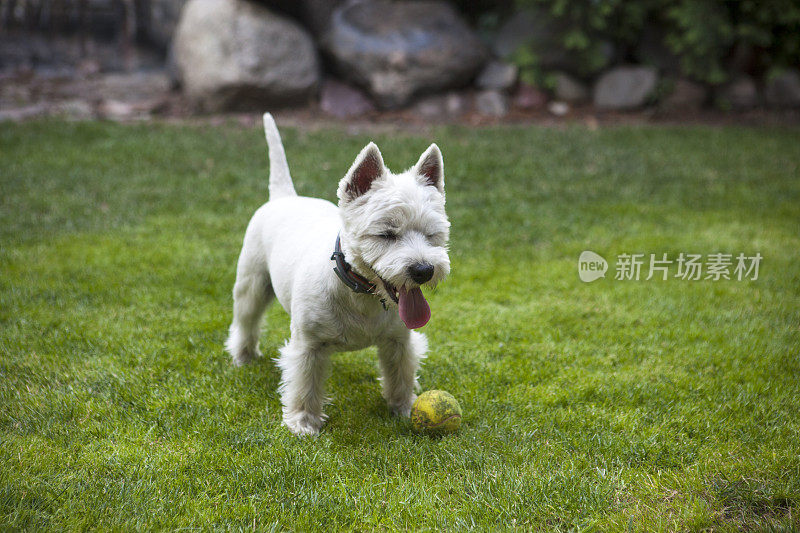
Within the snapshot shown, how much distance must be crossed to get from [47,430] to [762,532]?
342cm

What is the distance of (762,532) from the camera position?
263cm

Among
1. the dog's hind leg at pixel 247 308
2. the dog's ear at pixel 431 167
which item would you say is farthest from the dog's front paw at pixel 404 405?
the dog's ear at pixel 431 167

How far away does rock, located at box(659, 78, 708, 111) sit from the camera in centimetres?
1176

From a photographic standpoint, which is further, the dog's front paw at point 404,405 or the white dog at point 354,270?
the dog's front paw at point 404,405

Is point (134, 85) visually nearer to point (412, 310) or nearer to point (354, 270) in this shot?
point (354, 270)

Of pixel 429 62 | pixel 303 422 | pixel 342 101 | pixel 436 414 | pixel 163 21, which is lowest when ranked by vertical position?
pixel 303 422

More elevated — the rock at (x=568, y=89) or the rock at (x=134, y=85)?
the rock at (x=568, y=89)

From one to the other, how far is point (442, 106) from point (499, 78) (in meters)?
1.27

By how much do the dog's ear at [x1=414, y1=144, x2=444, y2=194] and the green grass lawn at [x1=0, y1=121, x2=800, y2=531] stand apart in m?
1.36

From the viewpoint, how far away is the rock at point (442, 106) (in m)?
11.2

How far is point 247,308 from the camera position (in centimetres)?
402

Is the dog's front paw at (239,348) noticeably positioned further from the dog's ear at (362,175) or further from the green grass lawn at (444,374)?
the dog's ear at (362,175)

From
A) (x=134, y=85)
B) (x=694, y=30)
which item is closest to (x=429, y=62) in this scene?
(x=694, y=30)

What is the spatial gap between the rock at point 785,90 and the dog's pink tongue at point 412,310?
1160cm
